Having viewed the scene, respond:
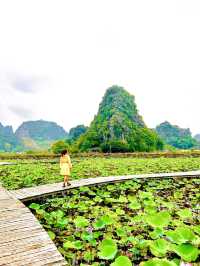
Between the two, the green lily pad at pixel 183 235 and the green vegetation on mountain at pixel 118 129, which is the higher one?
the green vegetation on mountain at pixel 118 129

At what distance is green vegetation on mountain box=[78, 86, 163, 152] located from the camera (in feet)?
148

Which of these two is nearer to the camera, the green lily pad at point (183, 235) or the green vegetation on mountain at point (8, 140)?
the green lily pad at point (183, 235)

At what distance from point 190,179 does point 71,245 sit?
6436 millimetres

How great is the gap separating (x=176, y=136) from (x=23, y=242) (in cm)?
8732

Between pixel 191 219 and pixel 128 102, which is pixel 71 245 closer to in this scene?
pixel 191 219

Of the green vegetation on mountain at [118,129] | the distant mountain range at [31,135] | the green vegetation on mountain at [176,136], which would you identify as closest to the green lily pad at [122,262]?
the green vegetation on mountain at [118,129]

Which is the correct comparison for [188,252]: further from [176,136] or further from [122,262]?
[176,136]

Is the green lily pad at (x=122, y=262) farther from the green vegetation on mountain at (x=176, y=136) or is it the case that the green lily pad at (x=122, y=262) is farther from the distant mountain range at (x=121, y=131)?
the green vegetation on mountain at (x=176, y=136)

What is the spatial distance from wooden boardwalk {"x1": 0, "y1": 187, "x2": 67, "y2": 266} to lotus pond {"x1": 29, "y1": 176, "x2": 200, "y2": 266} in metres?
0.28

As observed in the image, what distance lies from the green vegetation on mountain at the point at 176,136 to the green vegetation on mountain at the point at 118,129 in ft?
73.1

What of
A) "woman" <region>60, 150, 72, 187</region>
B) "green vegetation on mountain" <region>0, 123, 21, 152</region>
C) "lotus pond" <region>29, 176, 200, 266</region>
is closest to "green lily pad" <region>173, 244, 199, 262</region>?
"lotus pond" <region>29, 176, 200, 266</region>

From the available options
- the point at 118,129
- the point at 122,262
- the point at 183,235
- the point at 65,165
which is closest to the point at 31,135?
the point at 118,129

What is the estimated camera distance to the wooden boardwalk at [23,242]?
301 centimetres

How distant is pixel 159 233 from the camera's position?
3646mm
